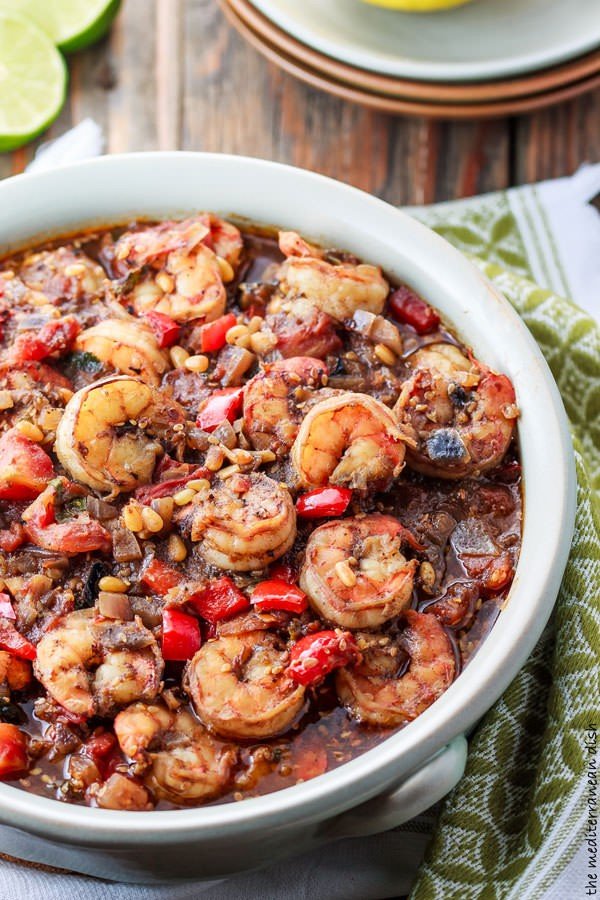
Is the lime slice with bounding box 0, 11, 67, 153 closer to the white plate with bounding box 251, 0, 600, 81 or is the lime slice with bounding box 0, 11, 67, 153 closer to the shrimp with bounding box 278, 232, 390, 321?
the white plate with bounding box 251, 0, 600, 81

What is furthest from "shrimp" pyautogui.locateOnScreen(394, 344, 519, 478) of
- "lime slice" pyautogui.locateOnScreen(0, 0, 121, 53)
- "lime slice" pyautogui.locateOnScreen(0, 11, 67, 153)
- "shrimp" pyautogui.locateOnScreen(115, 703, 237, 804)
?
"lime slice" pyautogui.locateOnScreen(0, 0, 121, 53)

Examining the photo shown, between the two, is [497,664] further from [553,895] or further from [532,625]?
[553,895]

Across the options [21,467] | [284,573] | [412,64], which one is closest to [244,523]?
[284,573]

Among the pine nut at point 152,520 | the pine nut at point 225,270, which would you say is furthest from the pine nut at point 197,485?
the pine nut at point 225,270

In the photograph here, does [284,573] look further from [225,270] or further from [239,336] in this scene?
[225,270]

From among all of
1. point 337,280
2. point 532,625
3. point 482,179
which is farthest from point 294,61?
point 532,625

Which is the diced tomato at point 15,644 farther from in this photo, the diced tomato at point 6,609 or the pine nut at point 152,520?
the pine nut at point 152,520
